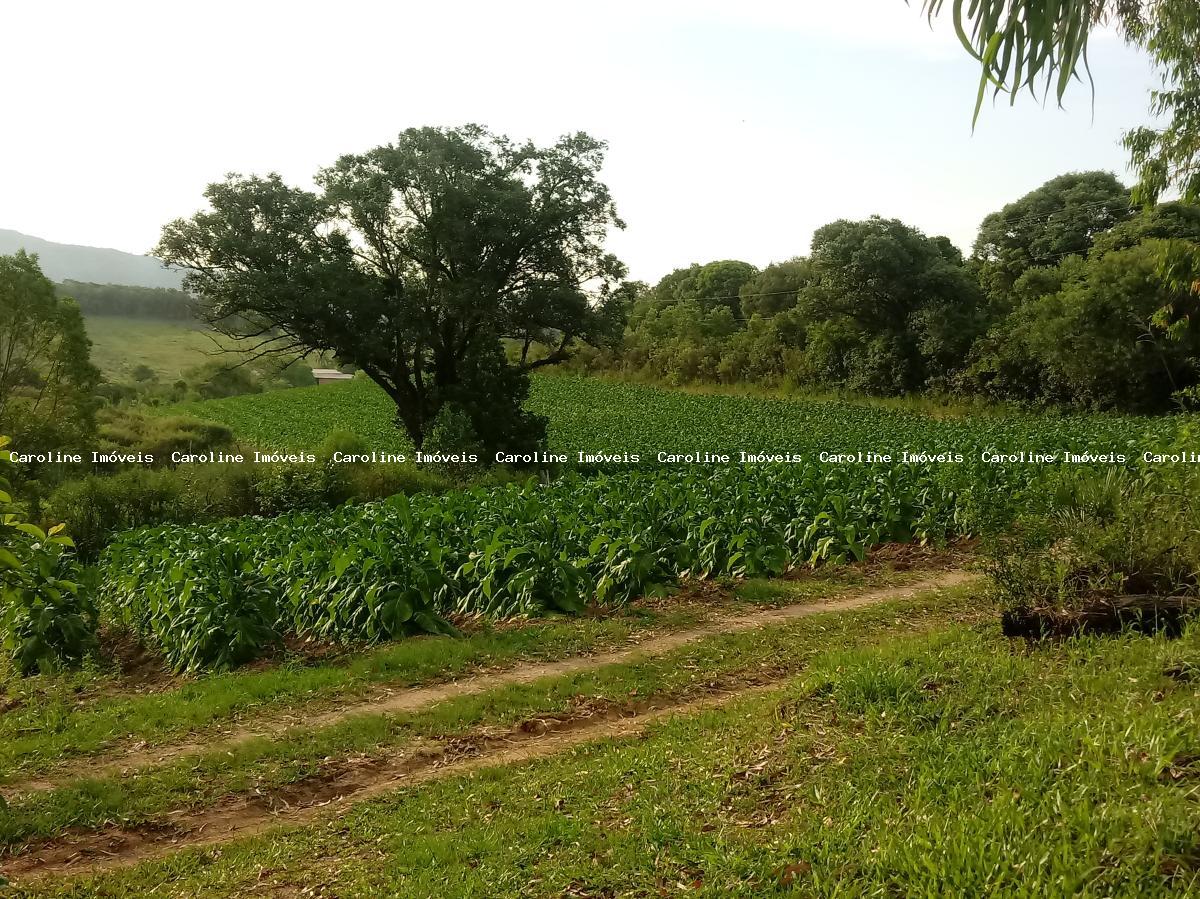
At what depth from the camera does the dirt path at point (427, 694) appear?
646 centimetres

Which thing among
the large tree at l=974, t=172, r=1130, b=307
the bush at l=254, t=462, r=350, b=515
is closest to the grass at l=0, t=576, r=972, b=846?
the bush at l=254, t=462, r=350, b=515

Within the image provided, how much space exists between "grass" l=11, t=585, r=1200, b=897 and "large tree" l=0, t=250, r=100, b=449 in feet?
68.9

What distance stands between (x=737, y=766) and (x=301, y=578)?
7.11 m

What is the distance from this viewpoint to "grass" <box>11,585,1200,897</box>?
319cm

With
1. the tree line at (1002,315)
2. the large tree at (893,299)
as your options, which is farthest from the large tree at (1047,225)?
the large tree at (893,299)

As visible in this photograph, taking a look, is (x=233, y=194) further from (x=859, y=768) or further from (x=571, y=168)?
(x=859, y=768)

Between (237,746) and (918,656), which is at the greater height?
(918,656)

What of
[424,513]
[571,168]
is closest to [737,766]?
[424,513]

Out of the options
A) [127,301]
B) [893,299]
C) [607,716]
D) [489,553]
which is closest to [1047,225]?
[893,299]

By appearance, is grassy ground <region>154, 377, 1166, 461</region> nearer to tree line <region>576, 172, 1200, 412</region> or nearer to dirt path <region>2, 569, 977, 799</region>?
tree line <region>576, 172, 1200, 412</region>

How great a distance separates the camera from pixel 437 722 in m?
6.89

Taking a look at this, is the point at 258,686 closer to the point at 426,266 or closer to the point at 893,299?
the point at 426,266

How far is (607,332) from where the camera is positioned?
2717cm

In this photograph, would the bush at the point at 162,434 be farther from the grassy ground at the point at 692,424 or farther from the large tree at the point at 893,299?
the large tree at the point at 893,299
